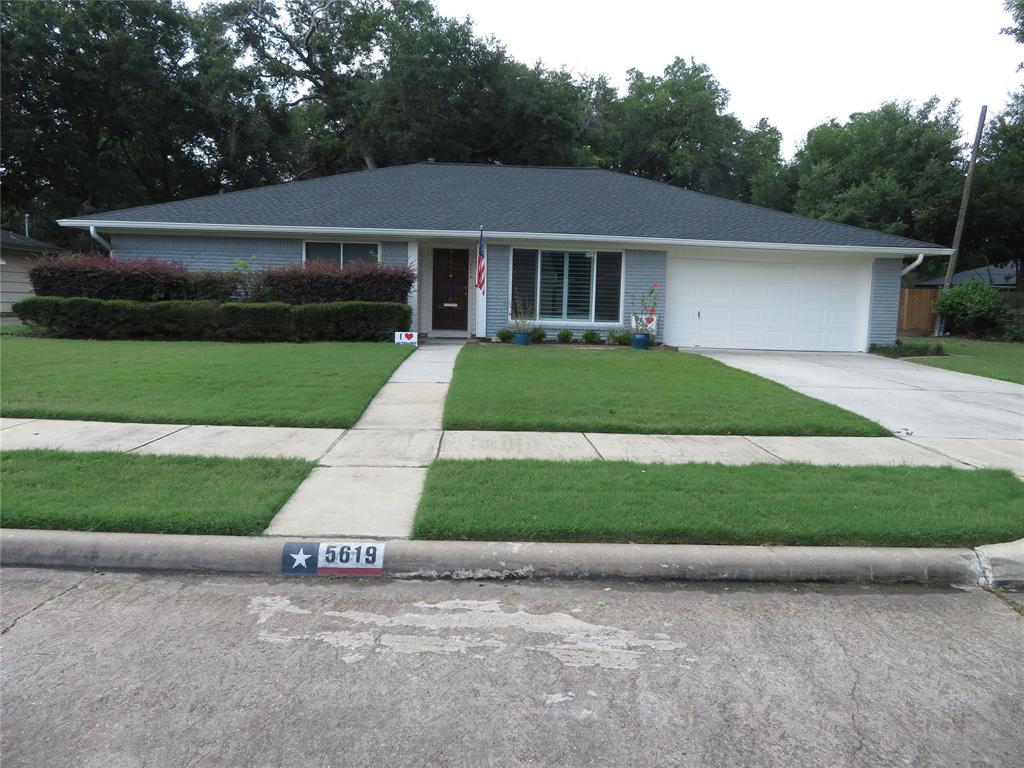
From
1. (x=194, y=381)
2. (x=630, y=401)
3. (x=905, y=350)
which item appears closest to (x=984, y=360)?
(x=905, y=350)

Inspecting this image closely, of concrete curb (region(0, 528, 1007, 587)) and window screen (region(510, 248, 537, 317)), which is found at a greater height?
window screen (region(510, 248, 537, 317))

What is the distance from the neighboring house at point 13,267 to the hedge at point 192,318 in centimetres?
1187

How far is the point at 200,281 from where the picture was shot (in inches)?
603

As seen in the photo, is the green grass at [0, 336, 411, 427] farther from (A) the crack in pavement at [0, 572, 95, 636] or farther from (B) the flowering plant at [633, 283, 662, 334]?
(B) the flowering plant at [633, 283, 662, 334]

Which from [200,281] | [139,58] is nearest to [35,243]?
[139,58]

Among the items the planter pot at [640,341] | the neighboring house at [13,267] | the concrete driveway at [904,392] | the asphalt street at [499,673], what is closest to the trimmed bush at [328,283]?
the planter pot at [640,341]

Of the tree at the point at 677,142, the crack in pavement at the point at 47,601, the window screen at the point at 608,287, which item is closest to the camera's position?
the crack in pavement at the point at 47,601

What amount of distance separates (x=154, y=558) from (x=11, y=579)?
799 mm

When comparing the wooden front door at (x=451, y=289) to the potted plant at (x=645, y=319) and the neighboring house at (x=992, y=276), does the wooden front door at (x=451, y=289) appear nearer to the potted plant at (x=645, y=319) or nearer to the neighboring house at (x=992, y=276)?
the potted plant at (x=645, y=319)

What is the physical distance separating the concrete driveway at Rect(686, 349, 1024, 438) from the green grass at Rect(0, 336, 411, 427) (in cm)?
665

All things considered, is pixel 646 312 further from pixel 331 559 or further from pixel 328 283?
pixel 331 559

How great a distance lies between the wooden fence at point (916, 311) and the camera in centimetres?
2605

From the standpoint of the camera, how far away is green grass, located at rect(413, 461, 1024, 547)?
15.1 feet

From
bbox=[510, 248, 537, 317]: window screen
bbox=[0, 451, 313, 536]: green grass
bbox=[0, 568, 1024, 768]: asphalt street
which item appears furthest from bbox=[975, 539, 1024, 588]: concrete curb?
bbox=[510, 248, 537, 317]: window screen
